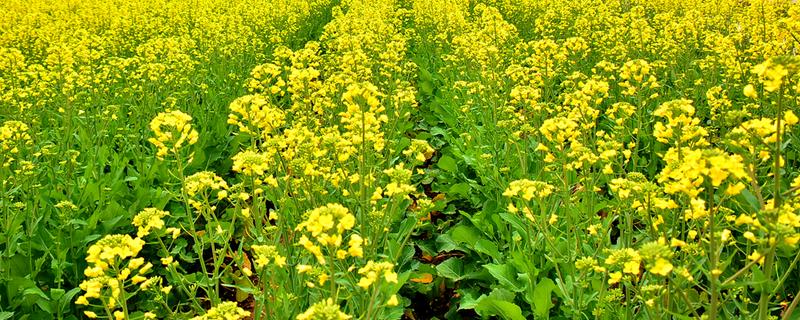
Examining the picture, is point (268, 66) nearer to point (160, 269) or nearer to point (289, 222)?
point (289, 222)

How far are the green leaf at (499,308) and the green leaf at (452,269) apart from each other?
542mm

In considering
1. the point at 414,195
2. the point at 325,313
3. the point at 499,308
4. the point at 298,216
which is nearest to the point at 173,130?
the point at 298,216

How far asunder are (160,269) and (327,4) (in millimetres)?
12203

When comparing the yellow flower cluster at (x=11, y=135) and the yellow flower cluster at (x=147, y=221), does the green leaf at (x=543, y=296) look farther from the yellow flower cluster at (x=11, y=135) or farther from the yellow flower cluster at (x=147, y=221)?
the yellow flower cluster at (x=11, y=135)

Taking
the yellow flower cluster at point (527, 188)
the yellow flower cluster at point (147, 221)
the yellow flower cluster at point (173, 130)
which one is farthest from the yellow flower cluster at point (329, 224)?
the yellow flower cluster at point (173, 130)

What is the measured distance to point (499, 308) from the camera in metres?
3.11

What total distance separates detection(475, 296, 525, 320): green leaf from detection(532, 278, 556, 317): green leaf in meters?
0.09

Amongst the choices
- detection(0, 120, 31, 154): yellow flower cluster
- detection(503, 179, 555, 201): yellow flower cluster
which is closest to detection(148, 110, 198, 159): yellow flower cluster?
detection(0, 120, 31, 154): yellow flower cluster

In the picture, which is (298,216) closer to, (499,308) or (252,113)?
(252,113)

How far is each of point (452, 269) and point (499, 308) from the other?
0.83 m

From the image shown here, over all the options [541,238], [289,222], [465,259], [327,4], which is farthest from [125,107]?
[327,4]

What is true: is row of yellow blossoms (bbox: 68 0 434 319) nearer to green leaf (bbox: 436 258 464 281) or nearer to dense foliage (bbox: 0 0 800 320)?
dense foliage (bbox: 0 0 800 320)

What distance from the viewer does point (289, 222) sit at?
3809mm

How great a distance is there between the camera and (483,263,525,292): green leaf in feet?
11.1
